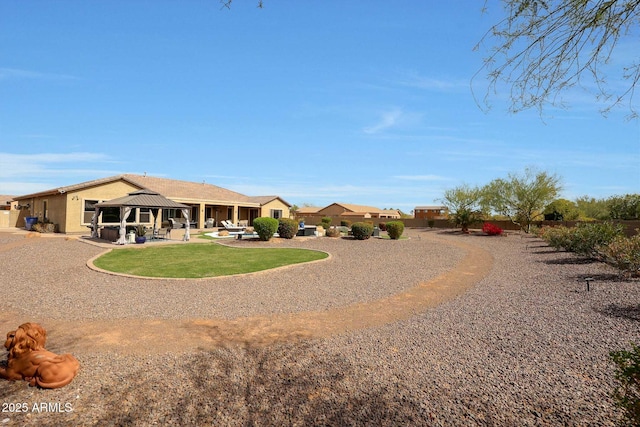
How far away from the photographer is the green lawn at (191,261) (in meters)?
11.4

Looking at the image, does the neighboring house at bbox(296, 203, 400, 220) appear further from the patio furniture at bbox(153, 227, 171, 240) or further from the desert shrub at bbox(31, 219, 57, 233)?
the desert shrub at bbox(31, 219, 57, 233)

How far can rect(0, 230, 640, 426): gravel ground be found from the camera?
3.68 m

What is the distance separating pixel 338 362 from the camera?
4895 mm

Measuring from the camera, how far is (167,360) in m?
4.87

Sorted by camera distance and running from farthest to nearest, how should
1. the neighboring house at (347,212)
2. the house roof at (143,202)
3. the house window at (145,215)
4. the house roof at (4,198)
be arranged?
the neighboring house at (347,212)
the house roof at (4,198)
the house window at (145,215)
the house roof at (143,202)

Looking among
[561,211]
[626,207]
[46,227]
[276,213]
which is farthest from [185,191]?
[626,207]

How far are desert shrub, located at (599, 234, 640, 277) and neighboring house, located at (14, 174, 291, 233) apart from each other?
29911 millimetres

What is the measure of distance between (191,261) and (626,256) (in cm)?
1545

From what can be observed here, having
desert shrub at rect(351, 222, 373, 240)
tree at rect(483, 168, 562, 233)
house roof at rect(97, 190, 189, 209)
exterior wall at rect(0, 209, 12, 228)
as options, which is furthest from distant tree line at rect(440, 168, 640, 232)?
exterior wall at rect(0, 209, 12, 228)

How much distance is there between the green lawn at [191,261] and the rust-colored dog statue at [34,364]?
6.16m

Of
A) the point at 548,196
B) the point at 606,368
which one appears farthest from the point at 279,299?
the point at 548,196

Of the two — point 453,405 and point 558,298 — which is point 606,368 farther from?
point 558,298

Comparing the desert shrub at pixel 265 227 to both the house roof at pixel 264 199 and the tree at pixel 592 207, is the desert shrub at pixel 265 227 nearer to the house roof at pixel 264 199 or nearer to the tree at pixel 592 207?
the house roof at pixel 264 199

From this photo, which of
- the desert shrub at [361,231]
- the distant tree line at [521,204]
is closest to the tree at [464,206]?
the distant tree line at [521,204]
